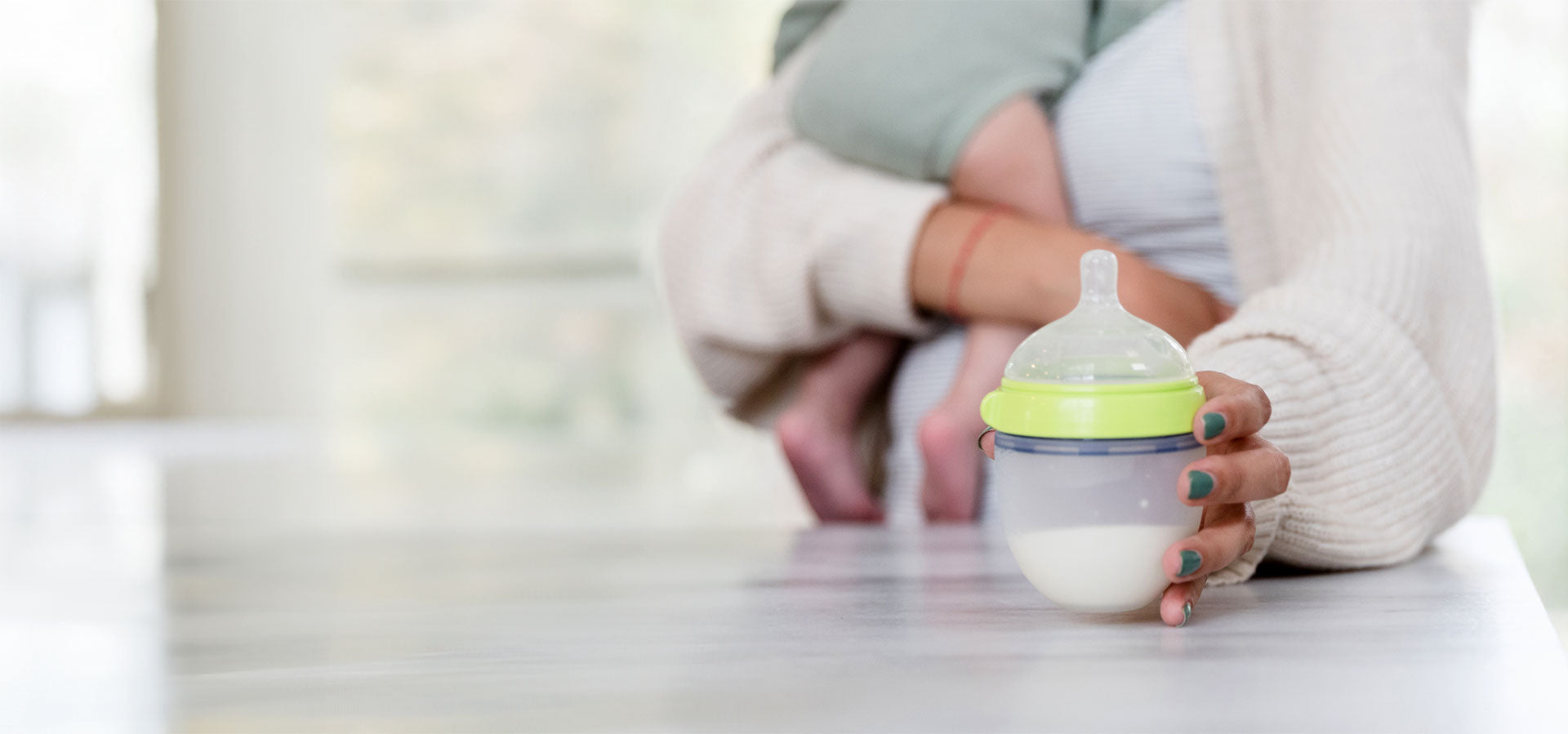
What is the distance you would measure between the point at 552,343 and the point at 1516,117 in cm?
259

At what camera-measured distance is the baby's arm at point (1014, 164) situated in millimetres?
1010

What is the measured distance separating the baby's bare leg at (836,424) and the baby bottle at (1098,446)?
1.98ft

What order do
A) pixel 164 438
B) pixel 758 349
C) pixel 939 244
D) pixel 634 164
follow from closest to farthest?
pixel 939 244, pixel 758 349, pixel 164 438, pixel 634 164

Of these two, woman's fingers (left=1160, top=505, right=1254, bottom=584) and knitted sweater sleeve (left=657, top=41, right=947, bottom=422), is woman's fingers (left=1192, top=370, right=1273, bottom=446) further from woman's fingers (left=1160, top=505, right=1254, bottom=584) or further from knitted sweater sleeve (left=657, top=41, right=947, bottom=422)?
knitted sweater sleeve (left=657, top=41, right=947, bottom=422)

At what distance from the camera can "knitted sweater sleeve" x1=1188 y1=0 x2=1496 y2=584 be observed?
0.66 metres

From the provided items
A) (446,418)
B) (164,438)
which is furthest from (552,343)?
(164,438)

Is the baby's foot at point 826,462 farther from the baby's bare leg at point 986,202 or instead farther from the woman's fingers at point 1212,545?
the woman's fingers at point 1212,545

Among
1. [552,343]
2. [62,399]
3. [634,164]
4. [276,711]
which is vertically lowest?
[62,399]

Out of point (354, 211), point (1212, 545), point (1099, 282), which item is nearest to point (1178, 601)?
point (1212, 545)

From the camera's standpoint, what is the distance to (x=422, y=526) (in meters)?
1.21

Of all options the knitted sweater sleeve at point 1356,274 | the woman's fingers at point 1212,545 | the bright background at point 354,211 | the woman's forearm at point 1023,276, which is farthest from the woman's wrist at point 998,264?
the bright background at point 354,211

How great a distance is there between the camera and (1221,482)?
1.67ft

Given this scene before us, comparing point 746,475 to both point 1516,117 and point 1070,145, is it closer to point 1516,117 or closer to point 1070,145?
point 1516,117

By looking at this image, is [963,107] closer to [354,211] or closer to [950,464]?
[950,464]
